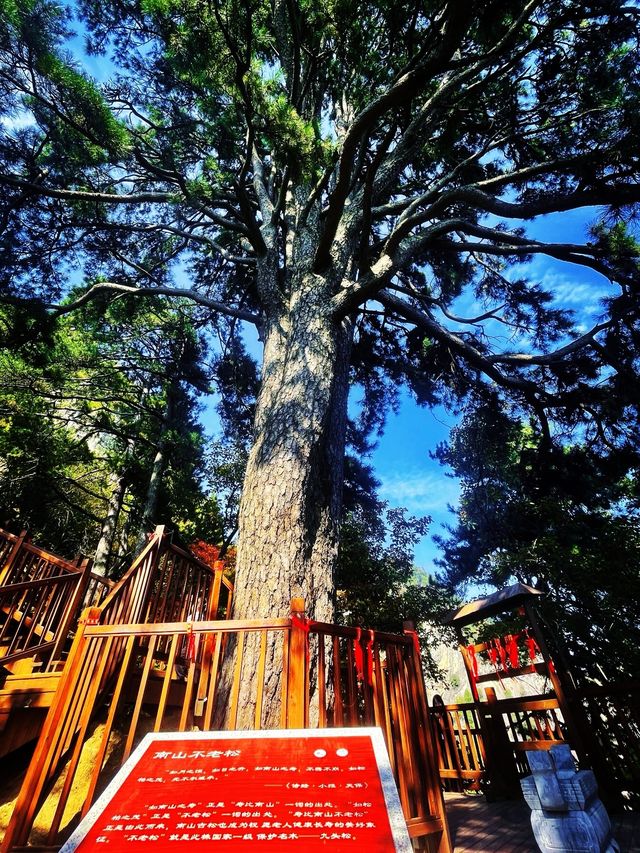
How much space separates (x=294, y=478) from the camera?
11.7ft

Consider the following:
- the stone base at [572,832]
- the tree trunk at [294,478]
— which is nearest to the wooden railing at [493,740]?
the stone base at [572,832]

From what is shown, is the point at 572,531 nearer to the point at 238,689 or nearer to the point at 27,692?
the point at 238,689

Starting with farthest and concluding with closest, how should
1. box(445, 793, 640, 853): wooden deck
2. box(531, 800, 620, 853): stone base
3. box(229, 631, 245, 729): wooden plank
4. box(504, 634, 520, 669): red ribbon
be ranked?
box(504, 634, 520, 669): red ribbon, box(445, 793, 640, 853): wooden deck, box(531, 800, 620, 853): stone base, box(229, 631, 245, 729): wooden plank

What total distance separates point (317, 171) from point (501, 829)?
8058mm

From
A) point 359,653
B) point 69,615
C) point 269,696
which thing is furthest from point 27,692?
point 359,653

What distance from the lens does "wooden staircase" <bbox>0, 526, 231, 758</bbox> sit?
144 inches

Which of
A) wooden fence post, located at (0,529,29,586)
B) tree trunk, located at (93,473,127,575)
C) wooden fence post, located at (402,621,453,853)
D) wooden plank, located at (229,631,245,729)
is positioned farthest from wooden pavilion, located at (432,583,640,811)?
tree trunk, located at (93,473,127,575)

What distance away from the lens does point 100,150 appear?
565 cm

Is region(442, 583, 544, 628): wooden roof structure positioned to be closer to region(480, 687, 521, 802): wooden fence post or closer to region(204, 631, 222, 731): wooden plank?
region(480, 687, 521, 802): wooden fence post

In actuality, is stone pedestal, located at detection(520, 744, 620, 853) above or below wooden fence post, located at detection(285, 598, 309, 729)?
below

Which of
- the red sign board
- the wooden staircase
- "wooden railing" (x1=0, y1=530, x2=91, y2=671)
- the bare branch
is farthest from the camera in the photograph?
the bare branch

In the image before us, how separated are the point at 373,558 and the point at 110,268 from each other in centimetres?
967

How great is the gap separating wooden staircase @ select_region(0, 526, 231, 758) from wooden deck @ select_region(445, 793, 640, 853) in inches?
124

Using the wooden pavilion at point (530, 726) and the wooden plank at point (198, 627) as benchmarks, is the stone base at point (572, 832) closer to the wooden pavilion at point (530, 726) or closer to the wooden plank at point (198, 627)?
the wooden pavilion at point (530, 726)
